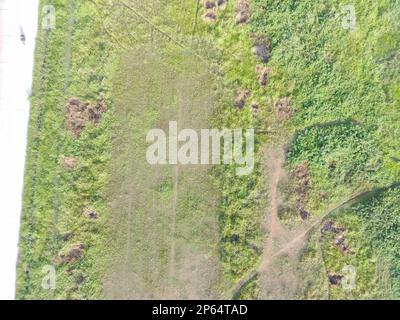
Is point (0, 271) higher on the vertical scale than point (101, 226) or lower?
lower

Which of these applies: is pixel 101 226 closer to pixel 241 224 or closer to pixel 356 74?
pixel 241 224

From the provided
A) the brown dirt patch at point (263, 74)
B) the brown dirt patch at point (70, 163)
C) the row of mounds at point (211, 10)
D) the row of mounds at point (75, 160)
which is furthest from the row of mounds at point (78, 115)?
the brown dirt patch at point (263, 74)

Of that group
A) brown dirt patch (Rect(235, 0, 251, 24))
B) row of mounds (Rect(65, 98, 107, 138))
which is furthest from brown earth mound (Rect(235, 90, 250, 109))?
row of mounds (Rect(65, 98, 107, 138))

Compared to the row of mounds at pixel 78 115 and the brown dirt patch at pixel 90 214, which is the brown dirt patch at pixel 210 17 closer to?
the row of mounds at pixel 78 115

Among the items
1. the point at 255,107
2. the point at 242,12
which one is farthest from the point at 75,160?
the point at 242,12

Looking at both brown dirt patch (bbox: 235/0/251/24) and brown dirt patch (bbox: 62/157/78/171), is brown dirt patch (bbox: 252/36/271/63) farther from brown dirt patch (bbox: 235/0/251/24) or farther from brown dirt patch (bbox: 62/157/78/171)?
brown dirt patch (bbox: 62/157/78/171)

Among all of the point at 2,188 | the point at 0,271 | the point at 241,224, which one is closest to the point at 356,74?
the point at 241,224
